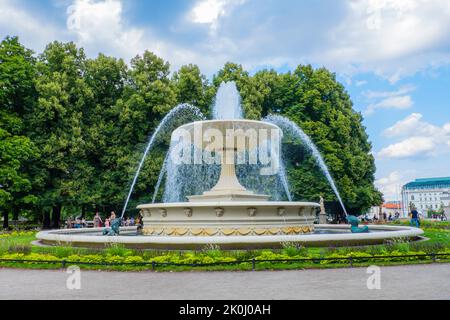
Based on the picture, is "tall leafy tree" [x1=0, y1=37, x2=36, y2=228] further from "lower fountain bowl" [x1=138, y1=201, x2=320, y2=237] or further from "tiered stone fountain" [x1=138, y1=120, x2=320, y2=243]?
"lower fountain bowl" [x1=138, y1=201, x2=320, y2=237]

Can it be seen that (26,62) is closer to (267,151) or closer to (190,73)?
(190,73)

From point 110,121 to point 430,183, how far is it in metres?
151

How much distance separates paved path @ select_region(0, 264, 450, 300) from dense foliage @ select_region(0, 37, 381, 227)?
20402 millimetres

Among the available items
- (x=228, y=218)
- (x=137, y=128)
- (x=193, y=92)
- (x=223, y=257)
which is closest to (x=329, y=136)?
(x=193, y=92)

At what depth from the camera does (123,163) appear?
33.1 meters

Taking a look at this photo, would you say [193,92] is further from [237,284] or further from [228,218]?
[237,284]

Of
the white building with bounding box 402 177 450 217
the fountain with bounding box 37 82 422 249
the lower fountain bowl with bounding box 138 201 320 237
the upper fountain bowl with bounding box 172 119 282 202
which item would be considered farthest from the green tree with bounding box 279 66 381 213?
the white building with bounding box 402 177 450 217

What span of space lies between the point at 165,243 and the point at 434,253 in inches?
299

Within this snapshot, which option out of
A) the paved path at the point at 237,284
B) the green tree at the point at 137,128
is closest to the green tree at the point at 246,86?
the green tree at the point at 137,128

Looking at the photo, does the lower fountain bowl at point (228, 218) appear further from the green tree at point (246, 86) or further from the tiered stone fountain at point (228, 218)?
the green tree at point (246, 86)

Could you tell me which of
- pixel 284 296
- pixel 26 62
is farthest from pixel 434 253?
pixel 26 62

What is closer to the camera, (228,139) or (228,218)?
(228,218)

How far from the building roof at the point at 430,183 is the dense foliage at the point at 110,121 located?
433 feet

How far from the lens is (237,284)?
8.88 metres
